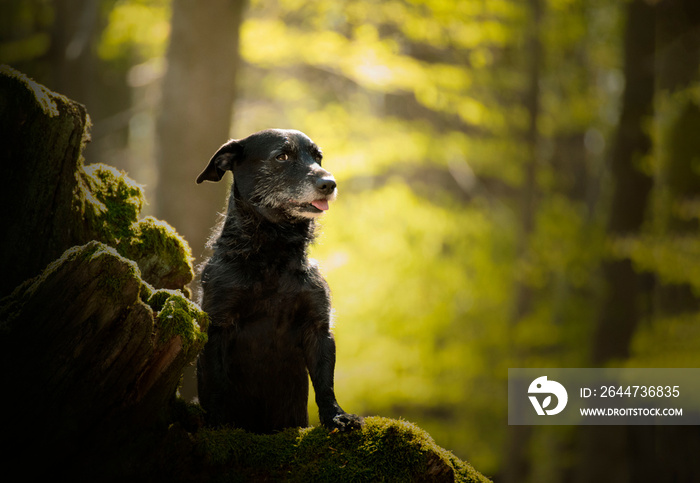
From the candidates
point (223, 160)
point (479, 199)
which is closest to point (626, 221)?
point (479, 199)

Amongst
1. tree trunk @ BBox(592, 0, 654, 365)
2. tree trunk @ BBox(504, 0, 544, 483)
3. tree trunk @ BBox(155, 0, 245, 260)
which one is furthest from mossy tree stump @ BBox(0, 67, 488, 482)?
tree trunk @ BBox(592, 0, 654, 365)

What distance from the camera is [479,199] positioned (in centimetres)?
1517

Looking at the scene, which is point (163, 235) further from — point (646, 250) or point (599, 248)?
point (599, 248)

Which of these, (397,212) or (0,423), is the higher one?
(397,212)

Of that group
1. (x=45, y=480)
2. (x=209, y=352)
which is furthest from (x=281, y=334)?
(x=45, y=480)

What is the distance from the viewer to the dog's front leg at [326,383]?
10.9 ft

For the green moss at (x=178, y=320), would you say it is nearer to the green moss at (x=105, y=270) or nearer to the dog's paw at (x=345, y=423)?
the green moss at (x=105, y=270)

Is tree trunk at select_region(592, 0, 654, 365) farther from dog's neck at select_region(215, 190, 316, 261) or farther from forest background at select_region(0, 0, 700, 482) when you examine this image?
dog's neck at select_region(215, 190, 316, 261)

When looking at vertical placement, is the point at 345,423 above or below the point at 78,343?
below

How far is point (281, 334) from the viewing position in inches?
146

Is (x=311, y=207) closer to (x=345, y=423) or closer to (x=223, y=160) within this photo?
(x=223, y=160)

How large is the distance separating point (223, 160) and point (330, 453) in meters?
1.92

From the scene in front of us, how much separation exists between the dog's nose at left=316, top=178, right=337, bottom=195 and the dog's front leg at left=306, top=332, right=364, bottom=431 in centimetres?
86

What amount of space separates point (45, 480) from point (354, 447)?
148 cm
